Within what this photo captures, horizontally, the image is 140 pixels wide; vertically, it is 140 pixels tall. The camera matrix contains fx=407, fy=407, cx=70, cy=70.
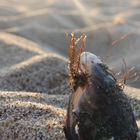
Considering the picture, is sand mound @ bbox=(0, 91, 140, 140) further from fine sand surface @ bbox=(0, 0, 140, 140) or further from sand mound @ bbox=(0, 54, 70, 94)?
sand mound @ bbox=(0, 54, 70, 94)

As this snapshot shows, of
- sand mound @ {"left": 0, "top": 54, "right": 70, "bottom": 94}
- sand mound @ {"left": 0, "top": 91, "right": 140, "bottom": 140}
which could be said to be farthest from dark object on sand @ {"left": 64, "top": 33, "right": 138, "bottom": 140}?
sand mound @ {"left": 0, "top": 54, "right": 70, "bottom": 94}

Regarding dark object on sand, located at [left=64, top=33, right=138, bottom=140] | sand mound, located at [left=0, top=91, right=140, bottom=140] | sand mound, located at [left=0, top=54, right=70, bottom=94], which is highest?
dark object on sand, located at [left=64, top=33, right=138, bottom=140]

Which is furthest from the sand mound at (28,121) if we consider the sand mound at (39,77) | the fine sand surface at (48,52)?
the sand mound at (39,77)

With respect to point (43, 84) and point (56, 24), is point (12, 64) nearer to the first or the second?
point (43, 84)

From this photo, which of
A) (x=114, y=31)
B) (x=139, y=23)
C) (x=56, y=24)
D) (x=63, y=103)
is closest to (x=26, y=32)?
(x=56, y=24)

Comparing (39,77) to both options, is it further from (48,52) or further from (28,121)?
(28,121)

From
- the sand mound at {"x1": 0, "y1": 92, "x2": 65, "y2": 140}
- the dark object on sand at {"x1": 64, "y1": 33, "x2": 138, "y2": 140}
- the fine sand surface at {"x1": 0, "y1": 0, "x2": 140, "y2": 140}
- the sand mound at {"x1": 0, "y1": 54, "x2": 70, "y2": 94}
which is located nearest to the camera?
the dark object on sand at {"x1": 64, "y1": 33, "x2": 138, "y2": 140}

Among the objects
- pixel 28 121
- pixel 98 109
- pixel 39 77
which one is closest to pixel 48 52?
pixel 39 77

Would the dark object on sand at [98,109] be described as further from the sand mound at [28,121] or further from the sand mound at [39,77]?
the sand mound at [39,77]
